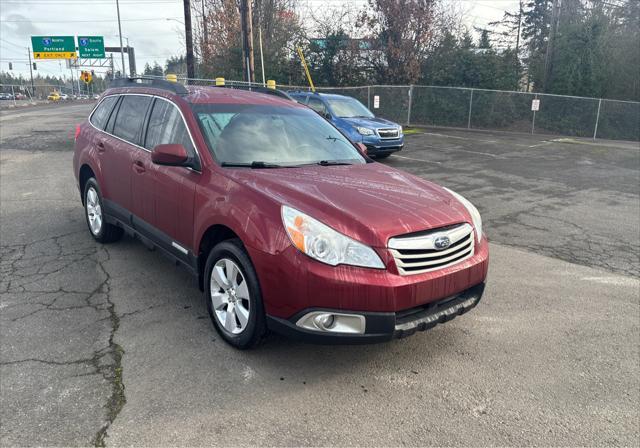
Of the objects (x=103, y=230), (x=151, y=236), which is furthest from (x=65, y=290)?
(x=103, y=230)

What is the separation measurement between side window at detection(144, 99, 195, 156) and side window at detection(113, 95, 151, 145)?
0.23 m

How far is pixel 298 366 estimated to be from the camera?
3271mm

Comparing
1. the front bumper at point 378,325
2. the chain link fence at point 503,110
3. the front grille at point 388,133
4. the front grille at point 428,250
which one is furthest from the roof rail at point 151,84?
the chain link fence at point 503,110

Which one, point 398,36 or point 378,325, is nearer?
point 378,325

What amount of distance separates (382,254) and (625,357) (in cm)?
217

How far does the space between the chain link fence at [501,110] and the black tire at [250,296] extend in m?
19.4

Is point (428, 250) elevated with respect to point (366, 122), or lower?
A: lower

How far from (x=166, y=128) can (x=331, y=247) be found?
7.35 feet

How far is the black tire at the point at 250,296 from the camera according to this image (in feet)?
10.1

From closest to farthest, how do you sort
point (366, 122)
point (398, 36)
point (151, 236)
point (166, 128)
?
point (166, 128)
point (151, 236)
point (366, 122)
point (398, 36)

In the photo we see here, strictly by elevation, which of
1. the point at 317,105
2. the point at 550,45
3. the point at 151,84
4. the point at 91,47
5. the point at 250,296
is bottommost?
the point at 250,296

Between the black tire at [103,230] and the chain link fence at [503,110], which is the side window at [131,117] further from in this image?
the chain link fence at [503,110]

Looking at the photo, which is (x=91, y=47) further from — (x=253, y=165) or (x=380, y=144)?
(x=253, y=165)

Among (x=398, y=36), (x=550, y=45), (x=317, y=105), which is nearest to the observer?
(x=317, y=105)
